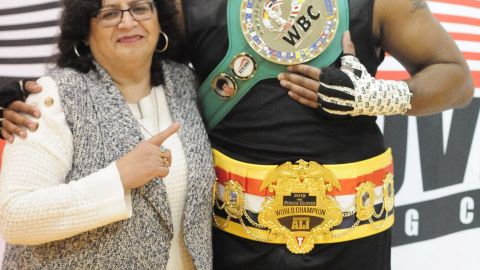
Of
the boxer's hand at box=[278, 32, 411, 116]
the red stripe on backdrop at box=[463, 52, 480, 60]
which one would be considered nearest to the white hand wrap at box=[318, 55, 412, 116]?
the boxer's hand at box=[278, 32, 411, 116]

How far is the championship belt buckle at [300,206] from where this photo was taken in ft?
4.57

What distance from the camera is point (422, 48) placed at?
4.63 feet

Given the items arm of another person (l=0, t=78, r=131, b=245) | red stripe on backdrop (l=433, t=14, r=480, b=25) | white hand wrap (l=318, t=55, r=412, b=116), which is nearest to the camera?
arm of another person (l=0, t=78, r=131, b=245)

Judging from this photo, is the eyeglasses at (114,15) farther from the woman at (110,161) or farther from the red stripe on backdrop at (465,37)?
the red stripe on backdrop at (465,37)

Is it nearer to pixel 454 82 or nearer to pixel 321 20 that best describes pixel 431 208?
pixel 454 82

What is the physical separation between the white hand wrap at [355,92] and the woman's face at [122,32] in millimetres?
436

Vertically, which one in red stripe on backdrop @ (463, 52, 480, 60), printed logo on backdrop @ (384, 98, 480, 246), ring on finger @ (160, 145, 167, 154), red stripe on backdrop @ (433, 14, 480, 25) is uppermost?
red stripe on backdrop @ (433, 14, 480, 25)

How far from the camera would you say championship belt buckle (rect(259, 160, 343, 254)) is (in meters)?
1.39

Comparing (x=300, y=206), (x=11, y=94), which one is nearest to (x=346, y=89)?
(x=300, y=206)

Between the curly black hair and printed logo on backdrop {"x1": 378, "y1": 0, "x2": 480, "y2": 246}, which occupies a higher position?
the curly black hair

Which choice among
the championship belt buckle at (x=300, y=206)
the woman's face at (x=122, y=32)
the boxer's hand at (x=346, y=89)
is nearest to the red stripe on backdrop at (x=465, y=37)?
the boxer's hand at (x=346, y=89)

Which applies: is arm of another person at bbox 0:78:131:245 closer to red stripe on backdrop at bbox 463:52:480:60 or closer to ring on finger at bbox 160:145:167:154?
ring on finger at bbox 160:145:167:154

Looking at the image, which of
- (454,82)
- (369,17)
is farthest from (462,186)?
(369,17)

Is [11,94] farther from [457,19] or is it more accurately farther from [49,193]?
[457,19]
